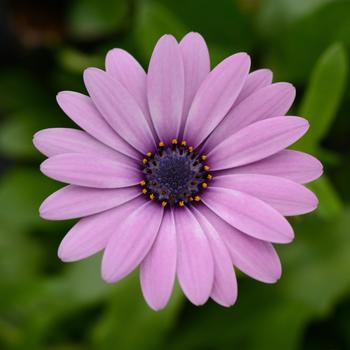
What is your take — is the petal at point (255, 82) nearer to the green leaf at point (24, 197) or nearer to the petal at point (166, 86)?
the petal at point (166, 86)

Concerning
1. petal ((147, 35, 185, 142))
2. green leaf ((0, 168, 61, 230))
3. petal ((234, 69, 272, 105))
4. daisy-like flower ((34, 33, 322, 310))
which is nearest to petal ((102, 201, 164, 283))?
daisy-like flower ((34, 33, 322, 310))

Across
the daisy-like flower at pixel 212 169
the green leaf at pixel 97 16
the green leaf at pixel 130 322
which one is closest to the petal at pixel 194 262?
the daisy-like flower at pixel 212 169

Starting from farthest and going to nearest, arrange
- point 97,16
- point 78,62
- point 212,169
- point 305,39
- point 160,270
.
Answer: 1. point 97,16
2. point 78,62
3. point 305,39
4. point 212,169
5. point 160,270

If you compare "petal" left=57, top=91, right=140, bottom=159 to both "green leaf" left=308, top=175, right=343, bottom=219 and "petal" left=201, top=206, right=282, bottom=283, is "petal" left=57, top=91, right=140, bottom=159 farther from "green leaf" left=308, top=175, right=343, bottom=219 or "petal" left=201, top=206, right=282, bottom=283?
"green leaf" left=308, top=175, right=343, bottom=219

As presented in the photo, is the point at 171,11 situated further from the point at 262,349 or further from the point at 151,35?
the point at 262,349

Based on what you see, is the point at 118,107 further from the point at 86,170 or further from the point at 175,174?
the point at 175,174

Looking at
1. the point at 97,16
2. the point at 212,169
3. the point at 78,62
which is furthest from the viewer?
the point at 97,16

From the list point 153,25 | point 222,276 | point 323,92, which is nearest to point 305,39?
point 323,92
